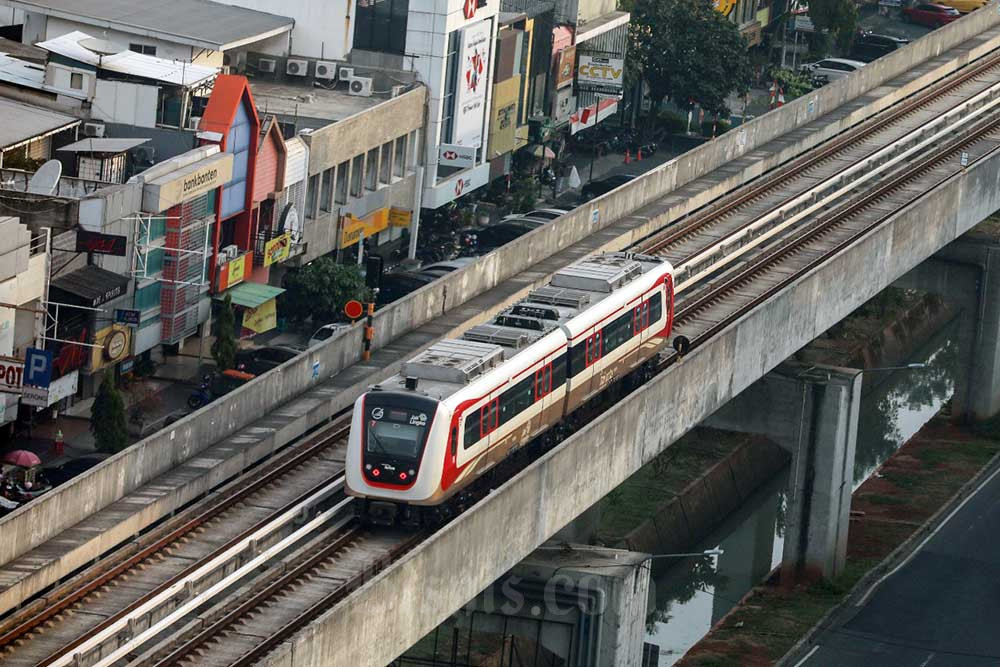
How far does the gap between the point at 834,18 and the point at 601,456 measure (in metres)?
76.1

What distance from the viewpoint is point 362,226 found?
7894cm

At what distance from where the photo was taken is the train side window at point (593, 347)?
49.8 meters

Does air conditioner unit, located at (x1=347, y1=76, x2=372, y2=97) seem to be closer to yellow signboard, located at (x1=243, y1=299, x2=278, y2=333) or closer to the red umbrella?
yellow signboard, located at (x1=243, y1=299, x2=278, y2=333)

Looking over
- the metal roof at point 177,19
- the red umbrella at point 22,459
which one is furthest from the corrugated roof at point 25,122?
the red umbrella at point 22,459

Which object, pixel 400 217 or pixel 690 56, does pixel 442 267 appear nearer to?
pixel 400 217

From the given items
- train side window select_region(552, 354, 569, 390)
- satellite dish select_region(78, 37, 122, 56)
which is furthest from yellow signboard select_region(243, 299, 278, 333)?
train side window select_region(552, 354, 569, 390)

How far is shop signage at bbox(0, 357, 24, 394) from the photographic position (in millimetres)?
52938

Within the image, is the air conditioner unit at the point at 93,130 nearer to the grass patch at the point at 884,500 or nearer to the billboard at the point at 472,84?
the billboard at the point at 472,84

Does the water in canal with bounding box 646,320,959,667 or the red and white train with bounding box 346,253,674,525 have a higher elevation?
the red and white train with bounding box 346,253,674,525

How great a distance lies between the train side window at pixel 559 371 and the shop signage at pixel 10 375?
13307 millimetres

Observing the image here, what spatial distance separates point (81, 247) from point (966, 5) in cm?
8023

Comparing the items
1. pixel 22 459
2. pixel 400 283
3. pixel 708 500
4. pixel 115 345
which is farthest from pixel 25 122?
pixel 708 500

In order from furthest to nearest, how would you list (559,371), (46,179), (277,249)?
(277,249)
(46,179)
(559,371)

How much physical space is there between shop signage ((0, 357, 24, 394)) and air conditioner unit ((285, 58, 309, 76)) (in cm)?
3184
